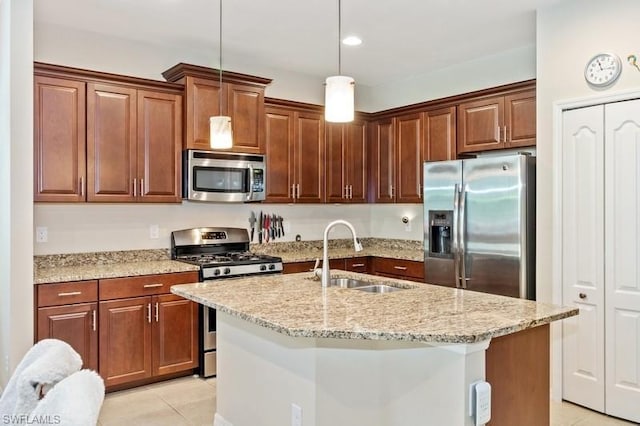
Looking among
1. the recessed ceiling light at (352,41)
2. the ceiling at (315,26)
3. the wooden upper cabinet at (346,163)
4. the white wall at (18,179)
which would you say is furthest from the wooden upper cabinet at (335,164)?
the white wall at (18,179)

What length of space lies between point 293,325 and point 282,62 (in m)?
3.54

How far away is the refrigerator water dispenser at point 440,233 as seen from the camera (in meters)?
4.21

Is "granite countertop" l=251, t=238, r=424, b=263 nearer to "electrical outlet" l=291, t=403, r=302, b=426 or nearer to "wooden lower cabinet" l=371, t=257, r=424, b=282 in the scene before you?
"wooden lower cabinet" l=371, t=257, r=424, b=282

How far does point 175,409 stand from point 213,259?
1267 millimetres

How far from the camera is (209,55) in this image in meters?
4.58

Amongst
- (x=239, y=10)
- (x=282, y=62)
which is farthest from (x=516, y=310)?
(x=282, y=62)

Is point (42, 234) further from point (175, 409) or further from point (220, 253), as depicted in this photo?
point (175, 409)

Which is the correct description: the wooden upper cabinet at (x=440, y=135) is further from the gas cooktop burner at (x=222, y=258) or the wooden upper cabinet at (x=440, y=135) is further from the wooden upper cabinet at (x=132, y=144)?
the wooden upper cabinet at (x=132, y=144)

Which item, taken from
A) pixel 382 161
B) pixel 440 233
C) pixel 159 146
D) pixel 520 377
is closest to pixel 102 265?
pixel 159 146

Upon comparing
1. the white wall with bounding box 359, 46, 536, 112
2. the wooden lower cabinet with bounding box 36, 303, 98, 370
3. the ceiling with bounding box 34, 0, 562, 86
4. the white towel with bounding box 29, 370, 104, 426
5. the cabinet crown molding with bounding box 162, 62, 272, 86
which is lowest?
the wooden lower cabinet with bounding box 36, 303, 98, 370

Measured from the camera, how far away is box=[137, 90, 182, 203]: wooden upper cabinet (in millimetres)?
3957

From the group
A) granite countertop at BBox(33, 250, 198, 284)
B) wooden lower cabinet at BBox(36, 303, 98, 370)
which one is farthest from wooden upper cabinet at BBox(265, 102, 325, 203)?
wooden lower cabinet at BBox(36, 303, 98, 370)

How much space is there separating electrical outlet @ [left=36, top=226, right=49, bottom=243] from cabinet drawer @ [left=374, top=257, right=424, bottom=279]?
2993 millimetres

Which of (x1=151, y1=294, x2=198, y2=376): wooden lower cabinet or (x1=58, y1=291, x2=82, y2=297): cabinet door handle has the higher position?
(x1=58, y1=291, x2=82, y2=297): cabinet door handle
